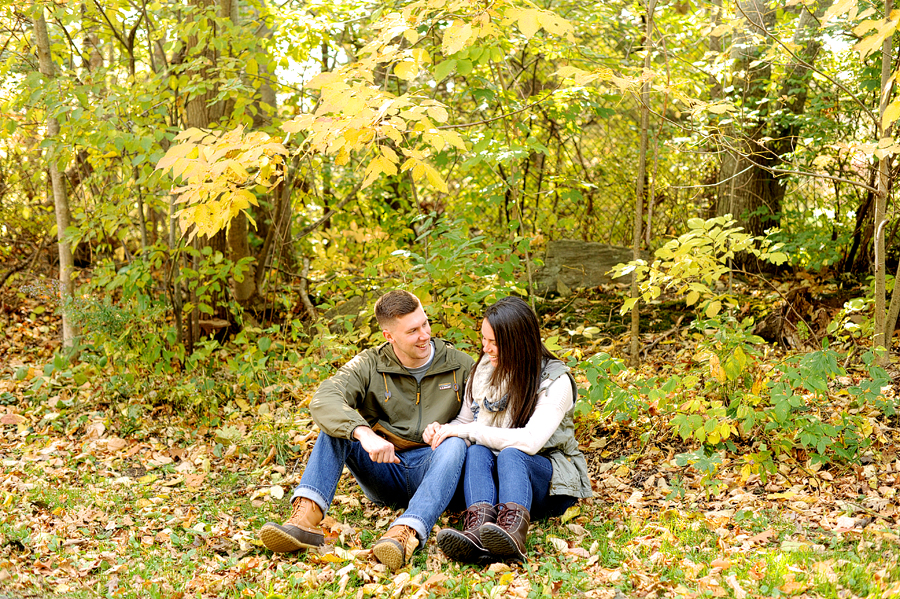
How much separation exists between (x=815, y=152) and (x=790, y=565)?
4.20 metres

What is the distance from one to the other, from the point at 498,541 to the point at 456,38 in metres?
1.93

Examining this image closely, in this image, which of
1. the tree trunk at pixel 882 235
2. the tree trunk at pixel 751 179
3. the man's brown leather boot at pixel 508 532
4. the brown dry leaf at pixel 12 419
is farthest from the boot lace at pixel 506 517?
the tree trunk at pixel 751 179

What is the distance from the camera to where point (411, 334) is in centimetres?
321

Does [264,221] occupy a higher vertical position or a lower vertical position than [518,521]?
higher

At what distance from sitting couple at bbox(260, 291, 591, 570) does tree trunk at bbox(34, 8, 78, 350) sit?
317cm

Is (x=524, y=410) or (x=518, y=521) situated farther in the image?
(x=524, y=410)

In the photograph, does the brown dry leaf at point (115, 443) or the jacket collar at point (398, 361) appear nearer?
the jacket collar at point (398, 361)

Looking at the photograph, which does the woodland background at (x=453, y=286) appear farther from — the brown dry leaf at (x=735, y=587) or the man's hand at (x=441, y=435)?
the man's hand at (x=441, y=435)

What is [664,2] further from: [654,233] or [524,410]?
[524,410]

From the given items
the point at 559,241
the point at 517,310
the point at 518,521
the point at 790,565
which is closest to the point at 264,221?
the point at 559,241

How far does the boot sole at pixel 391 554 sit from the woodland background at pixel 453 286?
77 millimetres

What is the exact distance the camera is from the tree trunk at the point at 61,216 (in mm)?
5285

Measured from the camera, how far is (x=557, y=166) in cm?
725

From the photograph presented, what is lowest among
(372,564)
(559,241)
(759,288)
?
(372,564)
